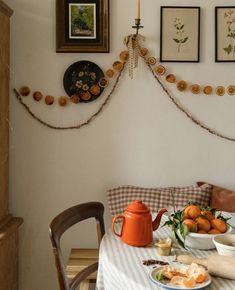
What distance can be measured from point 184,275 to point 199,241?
0.27m

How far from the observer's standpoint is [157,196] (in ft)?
8.19

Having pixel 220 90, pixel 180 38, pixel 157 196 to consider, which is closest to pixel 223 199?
pixel 157 196

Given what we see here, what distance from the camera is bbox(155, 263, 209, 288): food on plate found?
4.06 ft

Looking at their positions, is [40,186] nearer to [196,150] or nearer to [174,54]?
[196,150]

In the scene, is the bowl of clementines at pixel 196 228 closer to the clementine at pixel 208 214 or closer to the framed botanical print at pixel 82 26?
the clementine at pixel 208 214

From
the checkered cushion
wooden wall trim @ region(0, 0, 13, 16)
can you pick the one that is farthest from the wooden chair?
wooden wall trim @ region(0, 0, 13, 16)

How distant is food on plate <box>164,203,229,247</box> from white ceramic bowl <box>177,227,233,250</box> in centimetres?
3

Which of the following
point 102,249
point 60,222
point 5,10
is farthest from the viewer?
point 5,10

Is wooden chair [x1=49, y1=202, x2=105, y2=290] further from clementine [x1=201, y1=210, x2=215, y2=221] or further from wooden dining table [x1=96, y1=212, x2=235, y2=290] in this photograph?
clementine [x1=201, y1=210, x2=215, y2=221]

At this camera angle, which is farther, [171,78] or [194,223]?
[171,78]

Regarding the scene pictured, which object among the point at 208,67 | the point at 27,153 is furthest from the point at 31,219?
the point at 208,67

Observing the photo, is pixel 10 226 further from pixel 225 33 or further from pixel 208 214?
pixel 225 33

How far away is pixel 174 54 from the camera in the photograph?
2.56 m

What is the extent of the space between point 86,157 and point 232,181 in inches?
36.3
